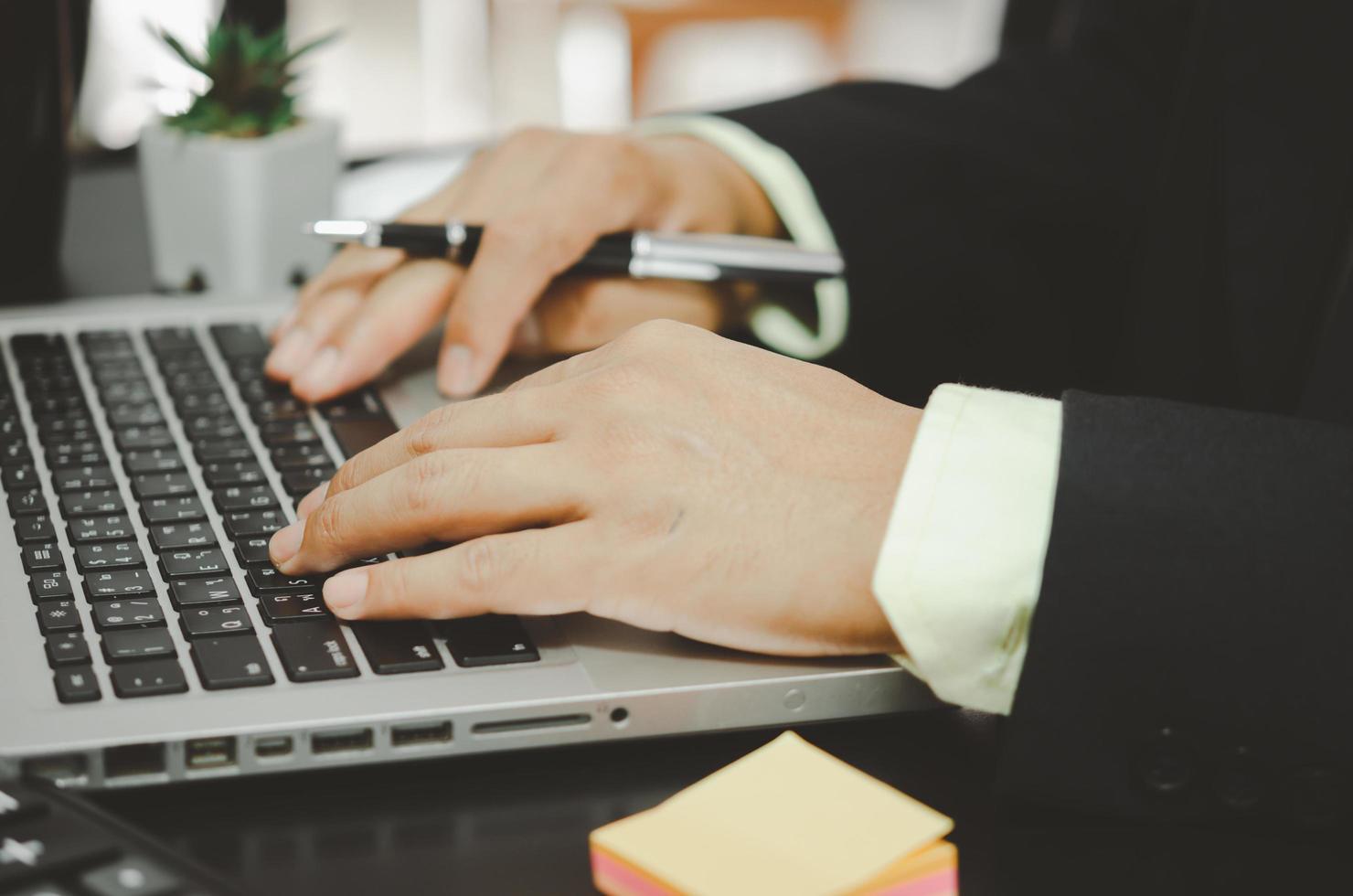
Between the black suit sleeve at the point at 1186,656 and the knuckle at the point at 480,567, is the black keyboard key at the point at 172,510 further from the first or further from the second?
the black suit sleeve at the point at 1186,656

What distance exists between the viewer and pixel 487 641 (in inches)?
17.9

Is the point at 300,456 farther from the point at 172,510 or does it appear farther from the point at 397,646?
the point at 397,646

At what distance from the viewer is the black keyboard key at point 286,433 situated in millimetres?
629

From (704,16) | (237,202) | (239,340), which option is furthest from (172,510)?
(704,16)

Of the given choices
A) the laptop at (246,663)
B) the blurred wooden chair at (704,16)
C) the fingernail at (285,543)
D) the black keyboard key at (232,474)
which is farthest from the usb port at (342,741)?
the blurred wooden chair at (704,16)

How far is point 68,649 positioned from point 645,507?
197 millimetres

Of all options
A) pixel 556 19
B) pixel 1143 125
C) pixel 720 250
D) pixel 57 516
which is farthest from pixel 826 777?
pixel 556 19

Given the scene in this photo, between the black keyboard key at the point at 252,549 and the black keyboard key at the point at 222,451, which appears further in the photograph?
the black keyboard key at the point at 222,451

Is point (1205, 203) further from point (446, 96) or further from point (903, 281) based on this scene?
point (446, 96)

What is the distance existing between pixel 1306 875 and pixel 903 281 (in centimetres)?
49

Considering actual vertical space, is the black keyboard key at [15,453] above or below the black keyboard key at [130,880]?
below

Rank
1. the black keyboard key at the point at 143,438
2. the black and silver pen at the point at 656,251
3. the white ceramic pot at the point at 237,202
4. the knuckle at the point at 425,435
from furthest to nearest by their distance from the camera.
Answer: the white ceramic pot at the point at 237,202 → the black and silver pen at the point at 656,251 → the black keyboard key at the point at 143,438 → the knuckle at the point at 425,435

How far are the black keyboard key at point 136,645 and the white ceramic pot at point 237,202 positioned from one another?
1.55ft

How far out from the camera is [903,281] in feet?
2.72
